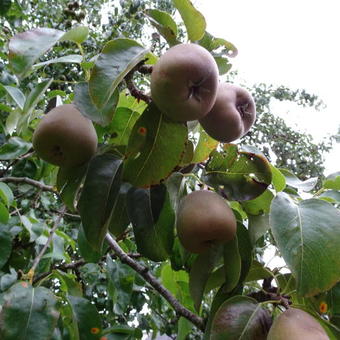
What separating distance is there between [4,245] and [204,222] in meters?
0.90

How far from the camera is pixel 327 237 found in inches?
34.8

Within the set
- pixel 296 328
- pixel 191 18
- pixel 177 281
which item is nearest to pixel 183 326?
pixel 177 281

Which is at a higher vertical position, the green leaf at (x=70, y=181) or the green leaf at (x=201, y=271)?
the green leaf at (x=70, y=181)

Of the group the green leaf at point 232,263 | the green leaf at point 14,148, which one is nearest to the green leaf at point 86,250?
the green leaf at point 14,148

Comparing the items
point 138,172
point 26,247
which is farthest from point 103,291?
point 138,172

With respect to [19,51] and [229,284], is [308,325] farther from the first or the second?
[19,51]

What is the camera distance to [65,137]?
3.18 feet

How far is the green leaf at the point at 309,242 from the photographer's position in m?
0.85

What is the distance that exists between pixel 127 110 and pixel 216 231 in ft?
1.27

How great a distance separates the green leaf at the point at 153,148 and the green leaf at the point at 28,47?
0.24 metres

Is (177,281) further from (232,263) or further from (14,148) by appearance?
(14,148)

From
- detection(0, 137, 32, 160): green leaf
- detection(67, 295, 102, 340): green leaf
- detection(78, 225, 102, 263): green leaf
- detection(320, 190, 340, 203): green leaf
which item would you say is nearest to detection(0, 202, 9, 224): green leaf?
detection(0, 137, 32, 160): green leaf

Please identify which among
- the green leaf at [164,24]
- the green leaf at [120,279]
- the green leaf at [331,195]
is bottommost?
the green leaf at [120,279]

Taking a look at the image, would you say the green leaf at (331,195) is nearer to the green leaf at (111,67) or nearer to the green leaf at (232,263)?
the green leaf at (232,263)
